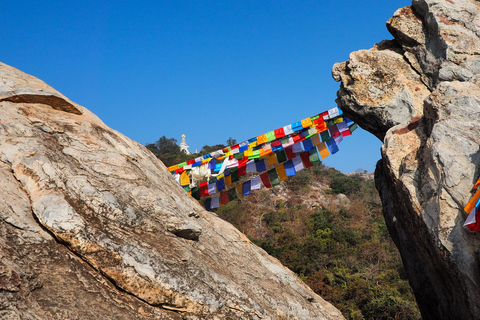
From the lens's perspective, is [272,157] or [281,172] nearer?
[272,157]

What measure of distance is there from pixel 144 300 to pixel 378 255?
17718 mm

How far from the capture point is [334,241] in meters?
22.2

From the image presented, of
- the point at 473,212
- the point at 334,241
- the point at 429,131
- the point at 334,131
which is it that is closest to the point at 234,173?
the point at 334,131

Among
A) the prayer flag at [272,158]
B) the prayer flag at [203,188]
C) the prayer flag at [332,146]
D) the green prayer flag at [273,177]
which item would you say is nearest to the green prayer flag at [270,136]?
the prayer flag at [272,158]

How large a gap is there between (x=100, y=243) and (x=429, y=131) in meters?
4.72

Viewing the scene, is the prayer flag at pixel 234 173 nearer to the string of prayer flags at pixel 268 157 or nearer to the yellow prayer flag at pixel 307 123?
the string of prayer flags at pixel 268 157

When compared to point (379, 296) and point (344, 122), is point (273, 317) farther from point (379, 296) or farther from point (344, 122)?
point (379, 296)

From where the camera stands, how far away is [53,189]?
4930 millimetres

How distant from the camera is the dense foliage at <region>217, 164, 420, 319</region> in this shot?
15.0m

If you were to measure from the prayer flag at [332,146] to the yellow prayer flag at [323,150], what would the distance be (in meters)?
0.10

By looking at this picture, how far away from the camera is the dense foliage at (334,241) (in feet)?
49.2

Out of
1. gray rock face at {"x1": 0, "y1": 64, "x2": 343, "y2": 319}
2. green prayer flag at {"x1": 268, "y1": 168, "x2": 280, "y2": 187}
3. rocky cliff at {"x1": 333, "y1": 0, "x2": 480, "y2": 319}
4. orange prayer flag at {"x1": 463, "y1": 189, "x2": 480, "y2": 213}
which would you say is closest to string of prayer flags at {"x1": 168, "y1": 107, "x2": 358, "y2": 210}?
green prayer flag at {"x1": 268, "y1": 168, "x2": 280, "y2": 187}

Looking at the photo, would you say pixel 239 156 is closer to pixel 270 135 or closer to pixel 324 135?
pixel 270 135

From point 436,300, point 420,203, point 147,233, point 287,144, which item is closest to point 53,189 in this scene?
point 147,233
